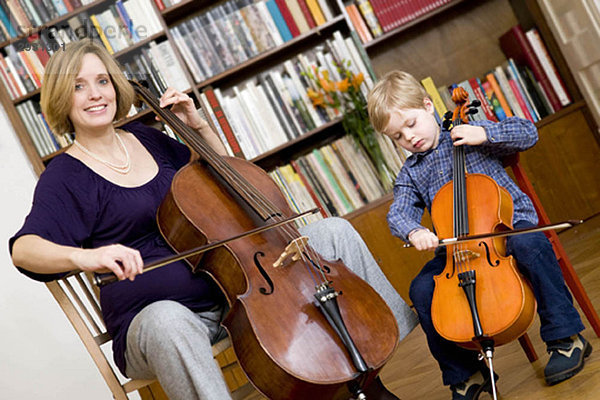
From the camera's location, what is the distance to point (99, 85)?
174 centimetres

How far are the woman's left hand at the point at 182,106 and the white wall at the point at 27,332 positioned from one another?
133cm

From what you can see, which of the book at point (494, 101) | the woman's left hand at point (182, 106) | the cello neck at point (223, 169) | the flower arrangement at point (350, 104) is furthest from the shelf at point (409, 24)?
the cello neck at point (223, 169)

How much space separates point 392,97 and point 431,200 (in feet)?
0.96

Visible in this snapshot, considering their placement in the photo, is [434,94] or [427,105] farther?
[434,94]

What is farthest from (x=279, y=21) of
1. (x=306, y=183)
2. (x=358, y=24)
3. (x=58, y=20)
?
(x=58, y=20)

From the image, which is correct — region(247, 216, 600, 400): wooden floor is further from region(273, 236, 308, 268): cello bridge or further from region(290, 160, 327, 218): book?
region(290, 160, 327, 218): book

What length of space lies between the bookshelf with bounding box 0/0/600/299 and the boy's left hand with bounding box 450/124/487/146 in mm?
1250

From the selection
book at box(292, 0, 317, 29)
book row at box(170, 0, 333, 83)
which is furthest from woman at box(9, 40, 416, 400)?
book at box(292, 0, 317, 29)

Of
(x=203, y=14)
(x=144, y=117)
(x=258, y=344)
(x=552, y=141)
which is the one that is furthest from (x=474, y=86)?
(x=258, y=344)

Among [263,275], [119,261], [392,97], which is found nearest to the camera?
[119,261]

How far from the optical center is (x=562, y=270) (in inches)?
62.4

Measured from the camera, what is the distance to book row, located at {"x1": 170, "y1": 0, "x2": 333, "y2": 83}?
9.45 feet

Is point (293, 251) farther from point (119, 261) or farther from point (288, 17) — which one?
point (288, 17)

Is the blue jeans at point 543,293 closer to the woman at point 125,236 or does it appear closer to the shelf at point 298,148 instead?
the woman at point 125,236
